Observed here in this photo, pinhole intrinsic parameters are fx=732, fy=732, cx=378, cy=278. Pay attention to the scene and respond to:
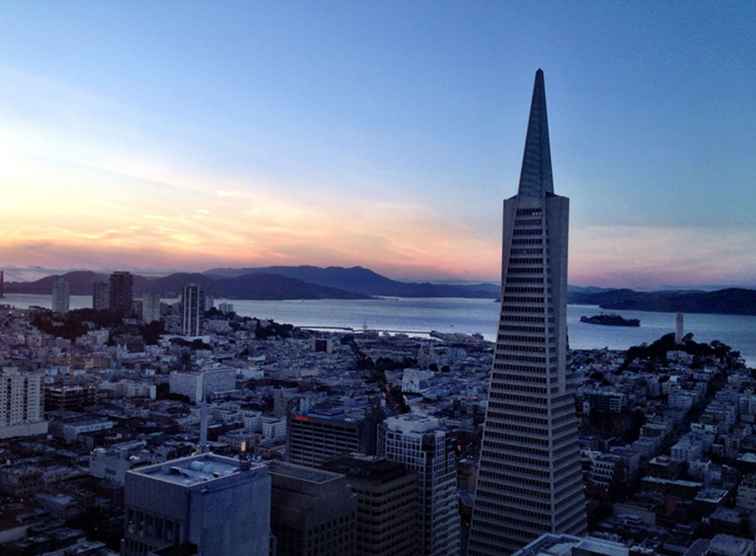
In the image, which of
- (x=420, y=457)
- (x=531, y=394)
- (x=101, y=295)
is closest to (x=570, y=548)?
(x=531, y=394)

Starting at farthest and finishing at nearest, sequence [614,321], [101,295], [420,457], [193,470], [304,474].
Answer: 1. [614,321]
2. [101,295]
3. [420,457]
4. [304,474]
5. [193,470]

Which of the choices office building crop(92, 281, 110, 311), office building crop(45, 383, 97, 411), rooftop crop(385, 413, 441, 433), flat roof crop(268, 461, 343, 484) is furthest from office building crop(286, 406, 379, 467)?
office building crop(92, 281, 110, 311)

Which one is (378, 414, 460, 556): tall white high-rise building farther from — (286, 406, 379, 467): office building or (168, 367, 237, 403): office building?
(168, 367, 237, 403): office building

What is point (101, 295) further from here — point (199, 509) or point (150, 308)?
point (199, 509)

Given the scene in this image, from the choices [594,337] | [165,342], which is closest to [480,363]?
[165,342]

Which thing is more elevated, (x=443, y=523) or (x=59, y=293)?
Answer: (x=59, y=293)

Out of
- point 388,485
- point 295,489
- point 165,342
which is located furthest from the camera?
point 165,342

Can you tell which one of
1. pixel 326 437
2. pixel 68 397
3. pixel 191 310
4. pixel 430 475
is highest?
pixel 191 310

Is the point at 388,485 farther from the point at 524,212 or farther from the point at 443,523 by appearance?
the point at 524,212

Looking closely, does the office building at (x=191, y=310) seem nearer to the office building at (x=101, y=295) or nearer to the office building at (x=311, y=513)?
the office building at (x=101, y=295)
